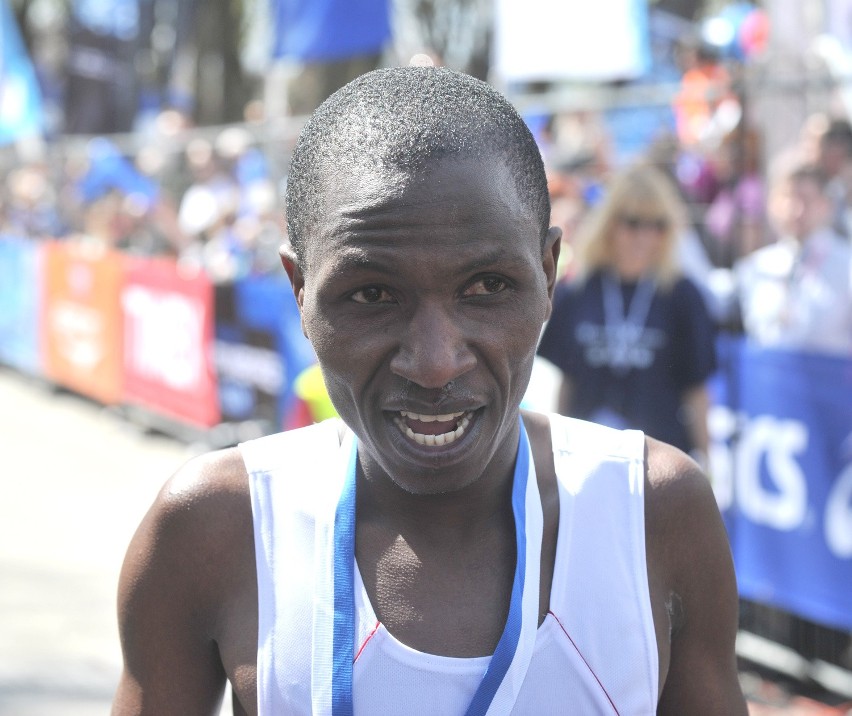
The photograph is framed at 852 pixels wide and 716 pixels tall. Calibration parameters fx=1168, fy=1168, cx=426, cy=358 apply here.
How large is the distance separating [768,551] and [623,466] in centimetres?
329

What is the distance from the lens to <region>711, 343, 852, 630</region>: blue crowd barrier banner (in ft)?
14.7

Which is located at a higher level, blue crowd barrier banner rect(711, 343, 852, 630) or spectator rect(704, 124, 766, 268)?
spectator rect(704, 124, 766, 268)

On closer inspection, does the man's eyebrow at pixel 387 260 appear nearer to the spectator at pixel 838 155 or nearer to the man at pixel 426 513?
the man at pixel 426 513

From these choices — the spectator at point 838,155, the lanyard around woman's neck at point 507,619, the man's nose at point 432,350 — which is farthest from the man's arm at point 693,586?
the spectator at point 838,155

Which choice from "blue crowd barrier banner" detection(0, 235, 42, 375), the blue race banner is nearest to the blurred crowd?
"blue crowd barrier banner" detection(0, 235, 42, 375)

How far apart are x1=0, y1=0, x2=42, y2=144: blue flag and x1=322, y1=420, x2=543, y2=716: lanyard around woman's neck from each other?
1090 centimetres

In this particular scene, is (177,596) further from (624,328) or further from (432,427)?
(624,328)

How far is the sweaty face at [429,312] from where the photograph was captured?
4.90 ft

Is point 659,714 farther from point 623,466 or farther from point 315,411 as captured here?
point 315,411

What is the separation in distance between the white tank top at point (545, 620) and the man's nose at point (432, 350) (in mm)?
294

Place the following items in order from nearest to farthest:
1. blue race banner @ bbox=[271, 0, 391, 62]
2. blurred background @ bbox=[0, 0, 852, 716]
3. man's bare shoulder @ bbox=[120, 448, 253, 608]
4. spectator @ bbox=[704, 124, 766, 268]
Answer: man's bare shoulder @ bbox=[120, 448, 253, 608] → blurred background @ bbox=[0, 0, 852, 716] → spectator @ bbox=[704, 124, 766, 268] → blue race banner @ bbox=[271, 0, 391, 62]

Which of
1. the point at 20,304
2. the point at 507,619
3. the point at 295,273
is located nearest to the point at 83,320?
the point at 20,304

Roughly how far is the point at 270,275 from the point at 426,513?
254 inches

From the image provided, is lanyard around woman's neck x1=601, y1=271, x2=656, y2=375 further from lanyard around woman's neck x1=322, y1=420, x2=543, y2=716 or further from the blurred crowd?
lanyard around woman's neck x1=322, y1=420, x2=543, y2=716
